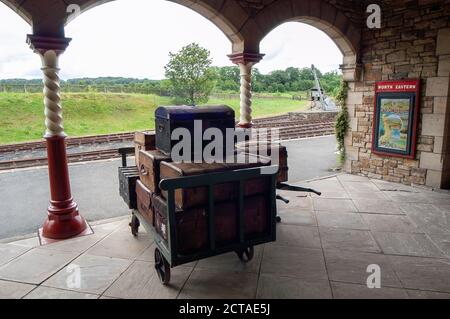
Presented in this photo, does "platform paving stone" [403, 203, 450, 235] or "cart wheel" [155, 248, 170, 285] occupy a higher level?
"cart wheel" [155, 248, 170, 285]

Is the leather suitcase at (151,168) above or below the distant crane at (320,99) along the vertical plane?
below

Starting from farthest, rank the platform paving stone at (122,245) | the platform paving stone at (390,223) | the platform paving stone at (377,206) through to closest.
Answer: the platform paving stone at (377,206) → the platform paving stone at (390,223) → the platform paving stone at (122,245)

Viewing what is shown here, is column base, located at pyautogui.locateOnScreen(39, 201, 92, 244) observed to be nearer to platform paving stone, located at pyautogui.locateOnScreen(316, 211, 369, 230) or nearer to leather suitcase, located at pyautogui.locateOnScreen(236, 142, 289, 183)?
leather suitcase, located at pyautogui.locateOnScreen(236, 142, 289, 183)

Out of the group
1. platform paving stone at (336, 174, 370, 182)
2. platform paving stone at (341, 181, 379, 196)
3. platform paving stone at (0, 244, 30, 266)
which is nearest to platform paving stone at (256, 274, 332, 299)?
platform paving stone at (0, 244, 30, 266)

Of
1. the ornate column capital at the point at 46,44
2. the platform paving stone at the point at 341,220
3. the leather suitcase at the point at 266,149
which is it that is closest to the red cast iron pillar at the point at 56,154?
the ornate column capital at the point at 46,44

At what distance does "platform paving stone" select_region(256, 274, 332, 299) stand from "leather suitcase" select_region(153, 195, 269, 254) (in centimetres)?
43

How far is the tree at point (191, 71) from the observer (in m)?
19.0

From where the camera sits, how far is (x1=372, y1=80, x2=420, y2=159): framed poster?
5895 mm

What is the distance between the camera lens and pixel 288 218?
178 inches

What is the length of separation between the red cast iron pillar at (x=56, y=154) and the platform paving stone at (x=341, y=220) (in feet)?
10.3

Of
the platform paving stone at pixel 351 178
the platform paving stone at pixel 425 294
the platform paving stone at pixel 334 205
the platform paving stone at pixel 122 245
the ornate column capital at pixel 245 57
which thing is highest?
the ornate column capital at pixel 245 57

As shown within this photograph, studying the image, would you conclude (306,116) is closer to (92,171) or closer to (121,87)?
(121,87)

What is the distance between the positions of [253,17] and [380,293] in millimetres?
4399

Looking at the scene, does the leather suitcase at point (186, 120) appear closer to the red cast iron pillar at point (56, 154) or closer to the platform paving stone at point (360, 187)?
the red cast iron pillar at point (56, 154)
